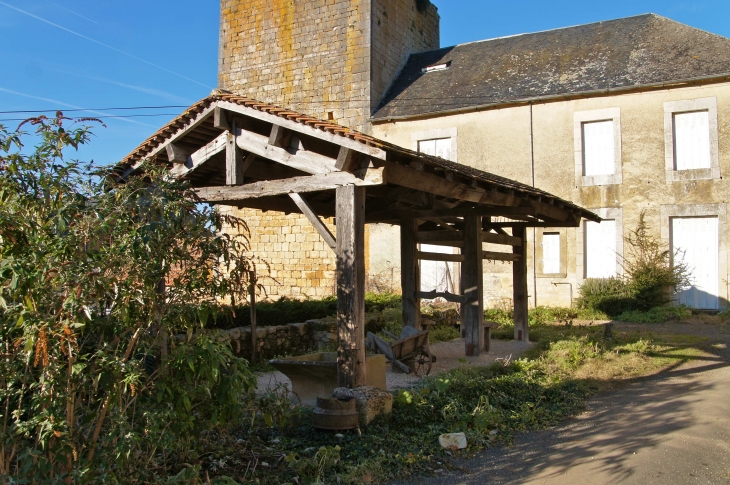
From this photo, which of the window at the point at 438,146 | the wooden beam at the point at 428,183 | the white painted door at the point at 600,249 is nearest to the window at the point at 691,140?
the white painted door at the point at 600,249

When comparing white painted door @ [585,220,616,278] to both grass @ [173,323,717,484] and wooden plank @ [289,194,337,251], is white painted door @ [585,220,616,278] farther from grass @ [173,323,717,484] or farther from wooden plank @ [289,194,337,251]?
wooden plank @ [289,194,337,251]

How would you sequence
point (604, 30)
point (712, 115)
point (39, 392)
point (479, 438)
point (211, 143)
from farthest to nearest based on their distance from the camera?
point (604, 30), point (712, 115), point (211, 143), point (479, 438), point (39, 392)

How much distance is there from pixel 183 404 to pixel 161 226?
1.00 meters

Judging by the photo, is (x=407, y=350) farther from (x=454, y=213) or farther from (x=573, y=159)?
(x=573, y=159)

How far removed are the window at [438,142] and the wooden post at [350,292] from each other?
11316mm

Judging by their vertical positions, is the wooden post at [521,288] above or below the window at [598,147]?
below

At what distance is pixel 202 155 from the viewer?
23.5 feet

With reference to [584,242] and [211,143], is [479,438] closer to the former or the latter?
[211,143]

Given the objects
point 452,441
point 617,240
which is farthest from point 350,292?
point 617,240

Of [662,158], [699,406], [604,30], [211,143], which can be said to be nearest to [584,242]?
[662,158]

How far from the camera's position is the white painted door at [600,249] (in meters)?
15.4

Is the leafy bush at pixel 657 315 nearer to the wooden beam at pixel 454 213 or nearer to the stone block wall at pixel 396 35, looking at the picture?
the wooden beam at pixel 454 213

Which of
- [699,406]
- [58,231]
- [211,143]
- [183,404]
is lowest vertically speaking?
[699,406]

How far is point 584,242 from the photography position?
1564 centimetres
